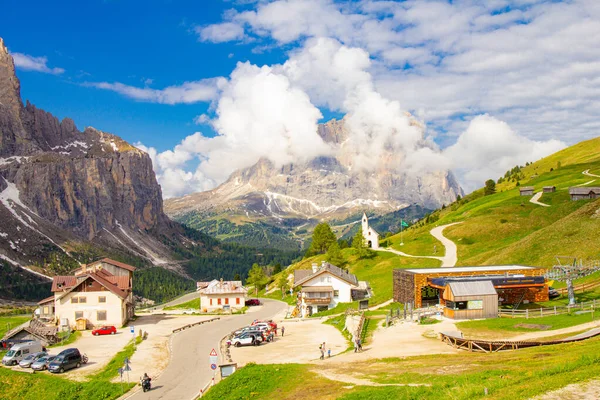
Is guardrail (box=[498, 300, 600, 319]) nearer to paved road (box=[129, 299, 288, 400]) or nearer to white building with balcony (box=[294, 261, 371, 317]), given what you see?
paved road (box=[129, 299, 288, 400])

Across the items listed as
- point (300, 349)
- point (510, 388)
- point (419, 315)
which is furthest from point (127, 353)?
point (510, 388)

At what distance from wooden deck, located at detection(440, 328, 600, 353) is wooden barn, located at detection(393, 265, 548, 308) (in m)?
18.7

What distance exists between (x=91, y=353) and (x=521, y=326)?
160 feet

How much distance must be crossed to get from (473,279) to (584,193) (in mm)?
74345

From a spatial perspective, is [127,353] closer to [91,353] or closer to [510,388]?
[91,353]

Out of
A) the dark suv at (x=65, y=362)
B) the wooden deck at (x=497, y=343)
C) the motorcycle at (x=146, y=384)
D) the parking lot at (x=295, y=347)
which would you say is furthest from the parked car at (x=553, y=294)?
the dark suv at (x=65, y=362)

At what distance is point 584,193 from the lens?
390 feet

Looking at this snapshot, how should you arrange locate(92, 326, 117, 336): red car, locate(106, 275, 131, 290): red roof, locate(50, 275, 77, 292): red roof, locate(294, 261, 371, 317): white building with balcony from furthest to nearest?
locate(106, 275, 131, 290): red roof
locate(294, 261, 371, 317): white building with balcony
locate(50, 275, 77, 292): red roof
locate(92, 326, 117, 336): red car

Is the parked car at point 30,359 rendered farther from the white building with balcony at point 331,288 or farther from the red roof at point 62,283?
the white building with balcony at point 331,288

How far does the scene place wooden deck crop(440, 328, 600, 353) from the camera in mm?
36594

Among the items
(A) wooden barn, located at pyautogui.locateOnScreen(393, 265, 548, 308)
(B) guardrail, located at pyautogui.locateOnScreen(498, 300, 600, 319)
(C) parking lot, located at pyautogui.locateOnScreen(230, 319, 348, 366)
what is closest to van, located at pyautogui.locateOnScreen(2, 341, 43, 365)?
(C) parking lot, located at pyautogui.locateOnScreen(230, 319, 348, 366)

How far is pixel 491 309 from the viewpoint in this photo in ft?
185

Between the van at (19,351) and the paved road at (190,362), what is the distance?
16.0 m

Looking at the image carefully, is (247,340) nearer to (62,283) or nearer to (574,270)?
(574,270)
